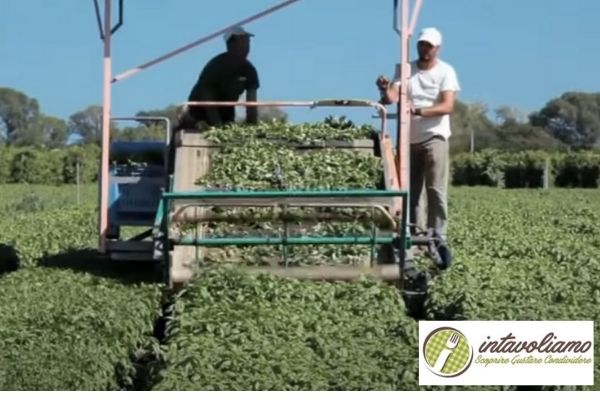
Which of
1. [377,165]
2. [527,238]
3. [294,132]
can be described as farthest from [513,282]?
[527,238]

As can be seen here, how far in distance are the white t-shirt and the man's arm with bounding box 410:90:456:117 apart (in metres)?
0.04

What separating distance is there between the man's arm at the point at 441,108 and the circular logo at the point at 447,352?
3470 millimetres

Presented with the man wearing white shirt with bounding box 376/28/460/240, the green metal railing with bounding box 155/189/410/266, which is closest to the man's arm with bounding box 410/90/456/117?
the man wearing white shirt with bounding box 376/28/460/240

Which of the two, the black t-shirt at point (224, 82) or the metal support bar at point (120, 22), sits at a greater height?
the metal support bar at point (120, 22)

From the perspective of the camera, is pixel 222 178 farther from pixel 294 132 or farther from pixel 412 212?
pixel 412 212

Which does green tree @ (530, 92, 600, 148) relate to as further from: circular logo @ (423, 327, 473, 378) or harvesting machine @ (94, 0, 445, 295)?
circular logo @ (423, 327, 473, 378)

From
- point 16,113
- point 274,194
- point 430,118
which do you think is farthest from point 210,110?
point 16,113

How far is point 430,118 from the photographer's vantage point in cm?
1188

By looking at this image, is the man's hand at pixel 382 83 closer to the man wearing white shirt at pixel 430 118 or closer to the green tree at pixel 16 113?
the man wearing white shirt at pixel 430 118

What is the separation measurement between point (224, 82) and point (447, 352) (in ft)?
17.0

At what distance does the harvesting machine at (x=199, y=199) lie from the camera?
10070 millimetres

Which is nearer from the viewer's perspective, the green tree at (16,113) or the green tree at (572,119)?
the green tree at (16,113)

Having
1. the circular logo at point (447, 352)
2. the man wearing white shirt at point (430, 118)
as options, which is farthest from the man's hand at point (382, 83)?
A: the circular logo at point (447, 352)

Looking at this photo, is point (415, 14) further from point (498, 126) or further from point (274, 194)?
point (498, 126)
